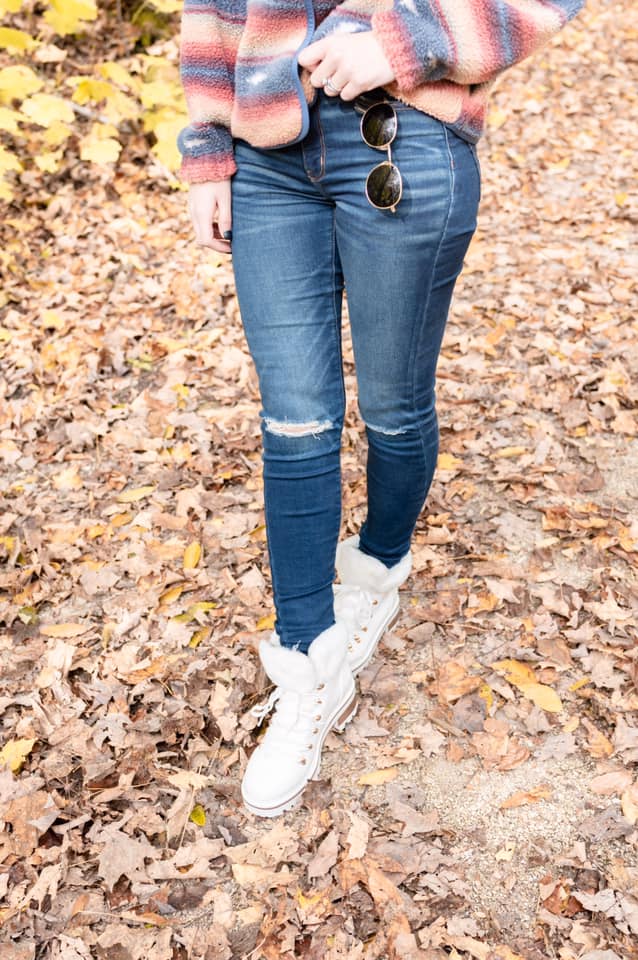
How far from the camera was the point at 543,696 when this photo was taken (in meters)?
2.56

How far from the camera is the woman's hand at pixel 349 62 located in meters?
1.60

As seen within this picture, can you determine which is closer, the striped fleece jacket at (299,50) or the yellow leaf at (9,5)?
the striped fleece jacket at (299,50)

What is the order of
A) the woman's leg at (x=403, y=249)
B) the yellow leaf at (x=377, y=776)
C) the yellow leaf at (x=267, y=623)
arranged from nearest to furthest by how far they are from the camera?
the woman's leg at (x=403, y=249)
the yellow leaf at (x=377, y=776)
the yellow leaf at (x=267, y=623)

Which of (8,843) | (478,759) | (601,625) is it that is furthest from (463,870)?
(8,843)

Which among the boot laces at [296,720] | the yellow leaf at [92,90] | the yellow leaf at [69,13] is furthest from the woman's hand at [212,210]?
the yellow leaf at [92,90]

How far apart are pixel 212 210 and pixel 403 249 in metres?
0.52

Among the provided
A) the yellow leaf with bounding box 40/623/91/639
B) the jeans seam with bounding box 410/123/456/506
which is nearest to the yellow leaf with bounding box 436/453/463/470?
the jeans seam with bounding box 410/123/456/506

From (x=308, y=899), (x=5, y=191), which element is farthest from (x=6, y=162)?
(x=308, y=899)

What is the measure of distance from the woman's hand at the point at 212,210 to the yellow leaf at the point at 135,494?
5.45ft

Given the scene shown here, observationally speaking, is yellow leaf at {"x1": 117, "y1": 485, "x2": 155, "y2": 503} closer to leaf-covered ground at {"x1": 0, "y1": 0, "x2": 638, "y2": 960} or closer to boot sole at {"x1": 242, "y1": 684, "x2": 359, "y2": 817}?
leaf-covered ground at {"x1": 0, "y1": 0, "x2": 638, "y2": 960}

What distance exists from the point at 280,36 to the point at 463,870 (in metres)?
2.04

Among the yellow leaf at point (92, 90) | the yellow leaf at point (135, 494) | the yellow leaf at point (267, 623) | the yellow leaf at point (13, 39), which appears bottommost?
the yellow leaf at point (135, 494)

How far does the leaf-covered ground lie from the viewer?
207cm

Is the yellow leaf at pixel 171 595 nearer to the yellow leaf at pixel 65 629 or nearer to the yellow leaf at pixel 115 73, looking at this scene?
the yellow leaf at pixel 65 629
